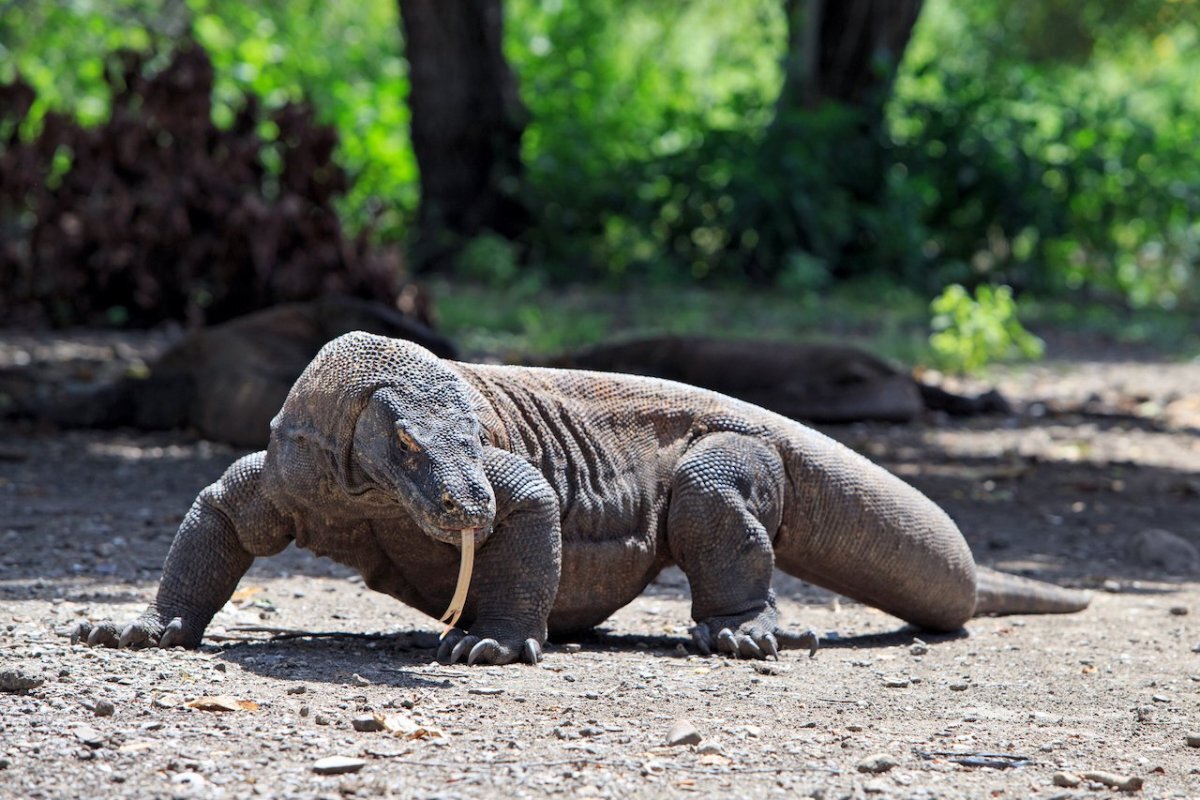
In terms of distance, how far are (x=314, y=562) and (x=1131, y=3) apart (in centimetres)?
2275

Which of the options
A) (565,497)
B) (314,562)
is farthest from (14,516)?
(565,497)

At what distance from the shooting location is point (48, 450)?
6871mm

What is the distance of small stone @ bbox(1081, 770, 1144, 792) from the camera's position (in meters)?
2.86

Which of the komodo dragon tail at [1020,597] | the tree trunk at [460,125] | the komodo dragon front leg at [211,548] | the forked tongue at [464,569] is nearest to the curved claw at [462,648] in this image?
the forked tongue at [464,569]

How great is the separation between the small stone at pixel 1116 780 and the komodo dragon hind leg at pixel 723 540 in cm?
108

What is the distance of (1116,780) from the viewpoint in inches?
113

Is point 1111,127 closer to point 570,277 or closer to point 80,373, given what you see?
point 570,277

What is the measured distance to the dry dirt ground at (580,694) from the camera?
275 cm

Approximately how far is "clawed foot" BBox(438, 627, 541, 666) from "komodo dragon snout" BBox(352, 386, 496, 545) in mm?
351

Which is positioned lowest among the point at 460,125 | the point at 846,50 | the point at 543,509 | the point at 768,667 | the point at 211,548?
the point at 768,667

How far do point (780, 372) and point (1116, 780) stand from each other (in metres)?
5.11

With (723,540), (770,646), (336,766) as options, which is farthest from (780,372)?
(336,766)

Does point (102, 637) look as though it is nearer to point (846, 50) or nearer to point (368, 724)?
point (368, 724)

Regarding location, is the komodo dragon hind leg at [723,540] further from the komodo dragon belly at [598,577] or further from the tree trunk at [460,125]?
the tree trunk at [460,125]
